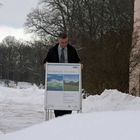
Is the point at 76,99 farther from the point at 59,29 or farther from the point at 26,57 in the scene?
the point at 26,57

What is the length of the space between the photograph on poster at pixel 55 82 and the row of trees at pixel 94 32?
8.01m

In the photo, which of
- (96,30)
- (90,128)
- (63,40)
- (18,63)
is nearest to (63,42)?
(63,40)

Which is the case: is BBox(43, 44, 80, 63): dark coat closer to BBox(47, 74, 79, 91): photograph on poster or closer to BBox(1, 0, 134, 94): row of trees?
BBox(47, 74, 79, 91): photograph on poster

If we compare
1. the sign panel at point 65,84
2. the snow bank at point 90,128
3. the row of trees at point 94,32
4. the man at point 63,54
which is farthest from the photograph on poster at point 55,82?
the row of trees at point 94,32

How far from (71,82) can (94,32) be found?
3638 cm

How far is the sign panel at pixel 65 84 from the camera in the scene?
11.3m

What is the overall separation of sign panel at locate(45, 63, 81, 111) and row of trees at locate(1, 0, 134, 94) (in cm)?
799

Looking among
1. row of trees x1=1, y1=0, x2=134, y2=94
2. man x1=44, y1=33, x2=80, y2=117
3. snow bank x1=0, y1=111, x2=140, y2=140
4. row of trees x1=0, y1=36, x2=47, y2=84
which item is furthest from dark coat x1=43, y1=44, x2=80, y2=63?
row of trees x1=0, y1=36, x2=47, y2=84

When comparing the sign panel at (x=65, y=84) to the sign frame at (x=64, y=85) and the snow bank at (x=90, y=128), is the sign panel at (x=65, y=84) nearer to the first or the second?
the sign frame at (x=64, y=85)

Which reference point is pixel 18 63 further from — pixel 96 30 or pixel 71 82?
pixel 71 82

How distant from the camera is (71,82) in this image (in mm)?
11367

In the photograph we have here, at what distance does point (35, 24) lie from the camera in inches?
2315

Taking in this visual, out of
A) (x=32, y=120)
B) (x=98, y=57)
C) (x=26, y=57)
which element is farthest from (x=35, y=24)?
(x=32, y=120)

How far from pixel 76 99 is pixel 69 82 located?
1.22 feet
